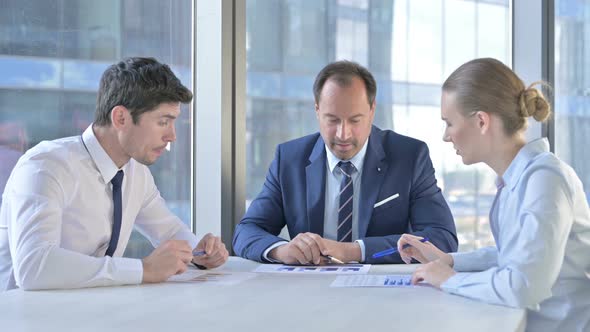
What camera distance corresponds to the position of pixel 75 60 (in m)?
3.30

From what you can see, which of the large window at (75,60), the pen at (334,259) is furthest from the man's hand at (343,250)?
the large window at (75,60)

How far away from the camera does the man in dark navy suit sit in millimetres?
2887

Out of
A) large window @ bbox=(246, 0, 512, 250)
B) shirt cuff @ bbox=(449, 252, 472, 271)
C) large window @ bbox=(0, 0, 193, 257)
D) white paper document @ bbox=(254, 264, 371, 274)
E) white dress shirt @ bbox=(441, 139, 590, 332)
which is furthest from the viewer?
large window @ bbox=(246, 0, 512, 250)

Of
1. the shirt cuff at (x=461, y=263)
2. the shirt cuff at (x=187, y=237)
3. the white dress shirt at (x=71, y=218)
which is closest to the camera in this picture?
the white dress shirt at (x=71, y=218)

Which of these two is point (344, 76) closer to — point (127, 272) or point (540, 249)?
point (127, 272)

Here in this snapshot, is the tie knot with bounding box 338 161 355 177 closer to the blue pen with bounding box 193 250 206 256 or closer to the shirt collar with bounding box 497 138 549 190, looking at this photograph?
the blue pen with bounding box 193 250 206 256

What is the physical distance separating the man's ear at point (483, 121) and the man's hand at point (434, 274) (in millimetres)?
381

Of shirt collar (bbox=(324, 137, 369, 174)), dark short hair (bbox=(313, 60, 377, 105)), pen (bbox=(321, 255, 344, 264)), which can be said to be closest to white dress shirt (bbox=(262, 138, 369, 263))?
shirt collar (bbox=(324, 137, 369, 174))

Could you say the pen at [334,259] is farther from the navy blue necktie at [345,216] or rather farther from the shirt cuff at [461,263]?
the shirt cuff at [461,263]

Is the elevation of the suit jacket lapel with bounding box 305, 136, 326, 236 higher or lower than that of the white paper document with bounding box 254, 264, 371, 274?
higher

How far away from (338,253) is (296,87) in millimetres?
1734

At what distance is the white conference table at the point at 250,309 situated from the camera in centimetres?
148

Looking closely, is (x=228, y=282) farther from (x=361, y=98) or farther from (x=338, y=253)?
(x=361, y=98)

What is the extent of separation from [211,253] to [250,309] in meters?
0.78
